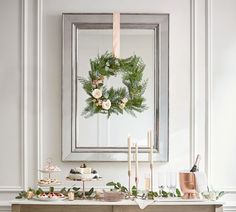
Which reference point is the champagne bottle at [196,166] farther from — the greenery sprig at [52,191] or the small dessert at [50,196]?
the small dessert at [50,196]

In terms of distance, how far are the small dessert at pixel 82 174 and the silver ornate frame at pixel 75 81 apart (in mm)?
271

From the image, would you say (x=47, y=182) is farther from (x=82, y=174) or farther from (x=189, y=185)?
(x=189, y=185)

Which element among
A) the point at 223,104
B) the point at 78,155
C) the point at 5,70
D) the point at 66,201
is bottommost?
the point at 66,201

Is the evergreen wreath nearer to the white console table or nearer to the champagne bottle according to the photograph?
the champagne bottle

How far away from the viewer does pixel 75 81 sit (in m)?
4.27

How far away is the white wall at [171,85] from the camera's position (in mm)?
4285

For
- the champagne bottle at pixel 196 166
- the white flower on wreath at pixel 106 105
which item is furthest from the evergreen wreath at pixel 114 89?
the champagne bottle at pixel 196 166

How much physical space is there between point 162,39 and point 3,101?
4.29 feet

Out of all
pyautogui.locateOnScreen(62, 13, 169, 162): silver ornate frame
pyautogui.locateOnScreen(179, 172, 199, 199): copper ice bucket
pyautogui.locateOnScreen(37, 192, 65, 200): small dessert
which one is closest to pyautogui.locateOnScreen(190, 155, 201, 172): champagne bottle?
pyautogui.locateOnScreen(179, 172, 199, 199): copper ice bucket

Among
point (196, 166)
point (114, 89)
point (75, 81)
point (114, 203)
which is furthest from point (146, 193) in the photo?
point (75, 81)

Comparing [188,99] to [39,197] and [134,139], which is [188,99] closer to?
[134,139]

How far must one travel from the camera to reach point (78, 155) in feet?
13.9

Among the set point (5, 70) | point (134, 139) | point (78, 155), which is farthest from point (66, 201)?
point (5, 70)

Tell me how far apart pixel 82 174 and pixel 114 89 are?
2.38 feet
